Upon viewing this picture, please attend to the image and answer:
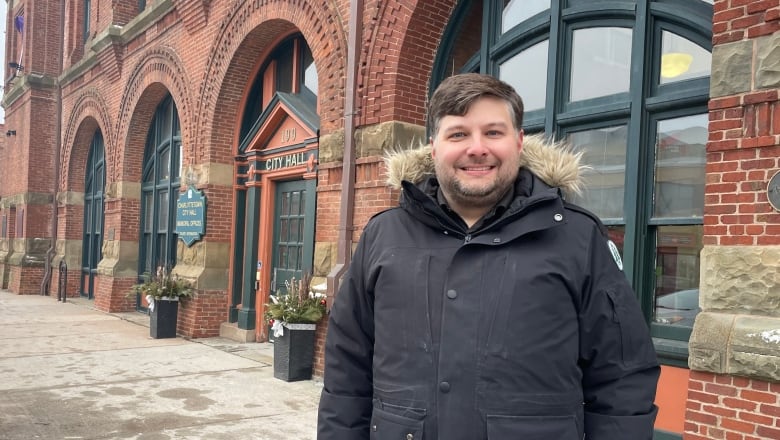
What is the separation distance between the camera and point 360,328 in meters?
2.27

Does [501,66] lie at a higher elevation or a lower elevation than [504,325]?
higher

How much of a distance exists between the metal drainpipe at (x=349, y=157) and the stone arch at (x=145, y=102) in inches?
188

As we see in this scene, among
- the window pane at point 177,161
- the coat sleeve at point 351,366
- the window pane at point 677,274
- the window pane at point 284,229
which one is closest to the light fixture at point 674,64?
the window pane at point 677,274

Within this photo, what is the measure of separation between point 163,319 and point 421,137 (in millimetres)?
5849

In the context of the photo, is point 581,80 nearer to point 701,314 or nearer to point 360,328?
point 701,314

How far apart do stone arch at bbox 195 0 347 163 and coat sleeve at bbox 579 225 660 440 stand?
5.73m

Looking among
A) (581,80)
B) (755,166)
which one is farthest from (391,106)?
(755,166)

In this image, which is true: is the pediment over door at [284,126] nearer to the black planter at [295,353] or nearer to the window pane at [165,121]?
the black planter at [295,353]

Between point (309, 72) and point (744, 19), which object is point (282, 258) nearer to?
point (309, 72)

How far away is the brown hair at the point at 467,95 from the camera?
6.68ft

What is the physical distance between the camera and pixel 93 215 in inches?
671

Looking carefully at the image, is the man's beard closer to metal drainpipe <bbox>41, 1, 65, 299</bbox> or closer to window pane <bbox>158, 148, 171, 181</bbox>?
window pane <bbox>158, 148, 171, 181</bbox>

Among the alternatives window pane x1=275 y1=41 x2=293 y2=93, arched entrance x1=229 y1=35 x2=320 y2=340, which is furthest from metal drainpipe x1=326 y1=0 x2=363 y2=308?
window pane x1=275 y1=41 x2=293 y2=93

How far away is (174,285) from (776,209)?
886cm
